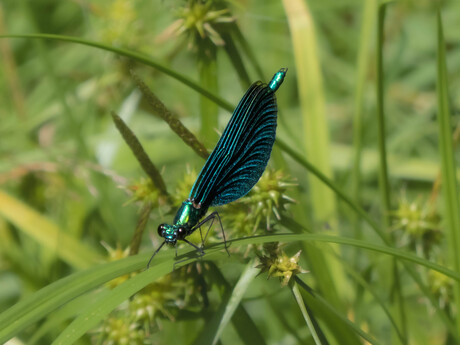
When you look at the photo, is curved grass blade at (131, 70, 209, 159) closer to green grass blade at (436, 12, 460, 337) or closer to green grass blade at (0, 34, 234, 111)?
green grass blade at (0, 34, 234, 111)

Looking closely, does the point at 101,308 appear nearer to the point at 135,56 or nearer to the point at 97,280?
the point at 97,280

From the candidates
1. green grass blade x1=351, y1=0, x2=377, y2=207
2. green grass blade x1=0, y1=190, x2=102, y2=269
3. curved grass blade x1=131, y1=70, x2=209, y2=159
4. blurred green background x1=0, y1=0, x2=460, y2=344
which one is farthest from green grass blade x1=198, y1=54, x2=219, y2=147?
green grass blade x1=0, y1=190, x2=102, y2=269

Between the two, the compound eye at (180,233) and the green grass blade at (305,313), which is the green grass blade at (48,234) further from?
the green grass blade at (305,313)

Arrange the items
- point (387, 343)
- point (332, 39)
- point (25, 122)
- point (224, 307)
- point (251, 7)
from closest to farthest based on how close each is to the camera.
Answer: point (224, 307) < point (387, 343) < point (25, 122) < point (251, 7) < point (332, 39)

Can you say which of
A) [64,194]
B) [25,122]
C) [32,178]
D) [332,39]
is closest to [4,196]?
[64,194]

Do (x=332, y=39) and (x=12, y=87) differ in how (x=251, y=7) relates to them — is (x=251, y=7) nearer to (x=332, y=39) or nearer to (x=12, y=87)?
(x=332, y=39)
